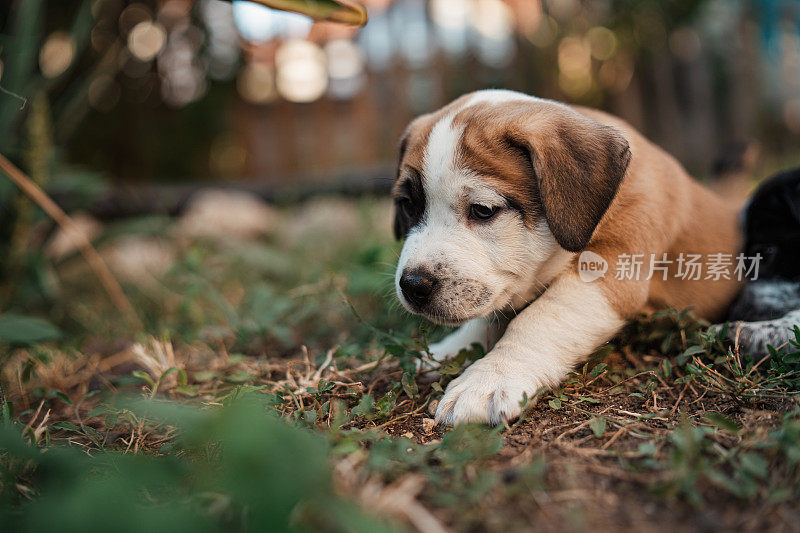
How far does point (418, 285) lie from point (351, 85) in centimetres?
994

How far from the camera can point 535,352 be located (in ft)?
8.17

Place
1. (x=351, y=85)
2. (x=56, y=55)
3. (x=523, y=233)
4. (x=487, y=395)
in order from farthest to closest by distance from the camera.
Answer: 1. (x=351, y=85)
2. (x=56, y=55)
3. (x=523, y=233)
4. (x=487, y=395)

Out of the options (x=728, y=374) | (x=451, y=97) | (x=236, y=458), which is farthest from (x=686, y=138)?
(x=236, y=458)

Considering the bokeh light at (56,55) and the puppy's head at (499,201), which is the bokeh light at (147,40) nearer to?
the bokeh light at (56,55)

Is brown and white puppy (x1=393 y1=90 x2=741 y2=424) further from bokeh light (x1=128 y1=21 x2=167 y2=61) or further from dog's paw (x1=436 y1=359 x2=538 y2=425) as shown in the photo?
bokeh light (x1=128 y1=21 x2=167 y2=61)

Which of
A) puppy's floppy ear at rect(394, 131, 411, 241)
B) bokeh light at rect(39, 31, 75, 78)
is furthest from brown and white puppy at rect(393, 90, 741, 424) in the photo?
bokeh light at rect(39, 31, 75, 78)

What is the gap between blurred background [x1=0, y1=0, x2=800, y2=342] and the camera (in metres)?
8.48

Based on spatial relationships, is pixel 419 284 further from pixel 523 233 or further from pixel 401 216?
pixel 401 216

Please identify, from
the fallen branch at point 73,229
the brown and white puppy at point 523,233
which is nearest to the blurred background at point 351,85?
the fallen branch at point 73,229

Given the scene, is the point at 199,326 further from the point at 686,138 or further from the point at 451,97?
the point at 686,138

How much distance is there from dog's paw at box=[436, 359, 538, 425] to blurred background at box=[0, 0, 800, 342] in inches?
170

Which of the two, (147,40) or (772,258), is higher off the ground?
(147,40)

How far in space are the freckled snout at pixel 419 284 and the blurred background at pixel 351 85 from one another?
407 centimetres

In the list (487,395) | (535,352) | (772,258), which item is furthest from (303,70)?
(487,395)
